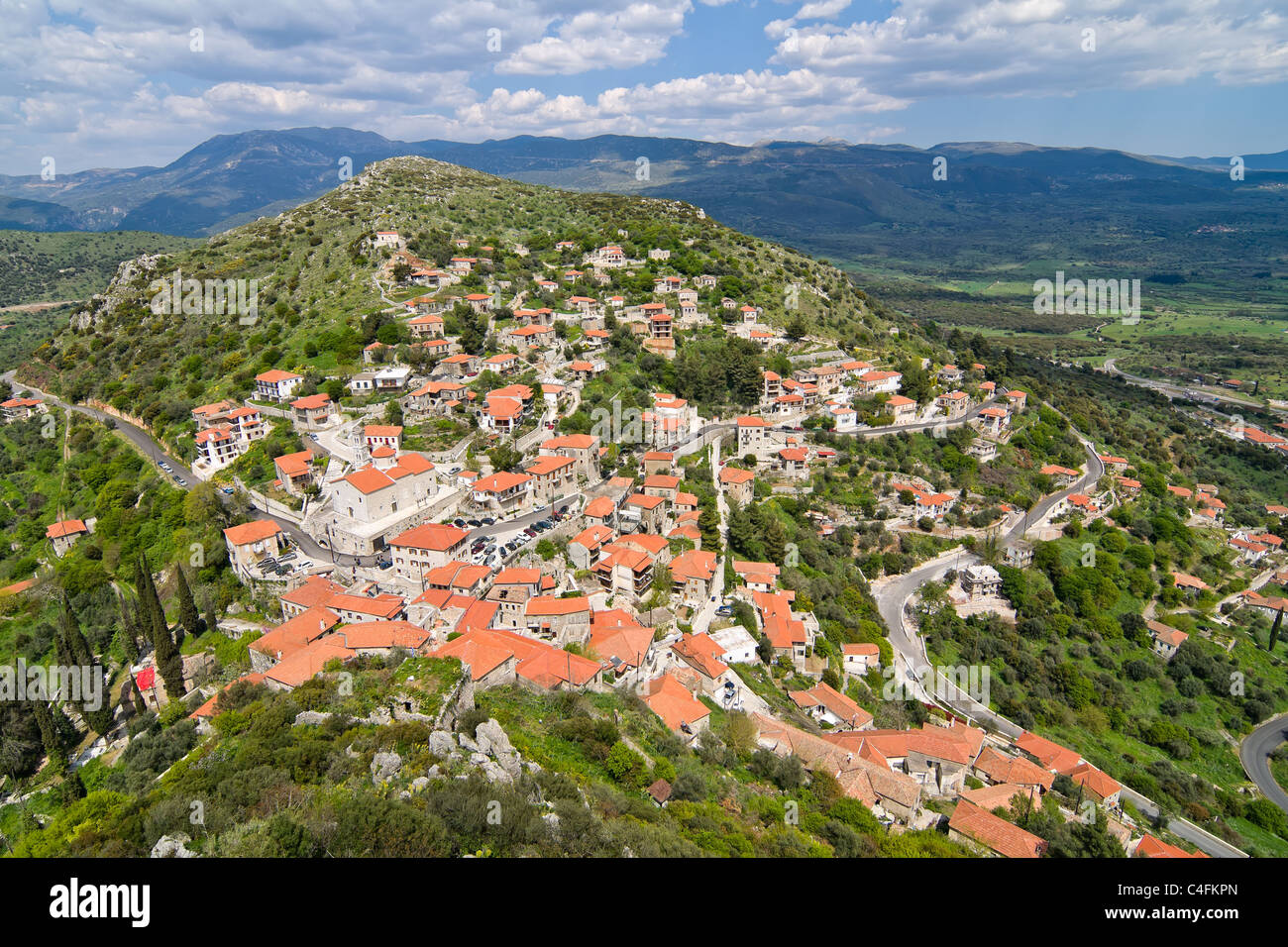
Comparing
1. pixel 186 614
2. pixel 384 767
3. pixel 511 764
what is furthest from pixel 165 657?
pixel 511 764

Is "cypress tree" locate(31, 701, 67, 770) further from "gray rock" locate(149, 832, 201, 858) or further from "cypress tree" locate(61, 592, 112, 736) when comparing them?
"gray rock" locate(149, 832, 201, 858)

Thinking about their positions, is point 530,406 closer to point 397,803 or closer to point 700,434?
point 700,434

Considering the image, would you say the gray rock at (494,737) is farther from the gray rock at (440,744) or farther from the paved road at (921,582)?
the paved road at (921,582)

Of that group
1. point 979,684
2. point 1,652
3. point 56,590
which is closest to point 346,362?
point 56,590

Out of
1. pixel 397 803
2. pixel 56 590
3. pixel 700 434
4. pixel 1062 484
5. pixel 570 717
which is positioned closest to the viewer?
pixel 397 803

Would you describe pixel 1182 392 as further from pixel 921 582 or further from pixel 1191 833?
pixel 1191 833

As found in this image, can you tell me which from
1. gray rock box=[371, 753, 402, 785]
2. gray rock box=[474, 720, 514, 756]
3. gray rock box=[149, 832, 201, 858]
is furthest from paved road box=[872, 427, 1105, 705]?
gray rock box=[149, 832, 201, 858]

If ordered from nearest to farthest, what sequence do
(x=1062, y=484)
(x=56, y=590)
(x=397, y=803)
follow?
(x=397, y=803) → (x=56, y=590) → (x=1062, y=484)
